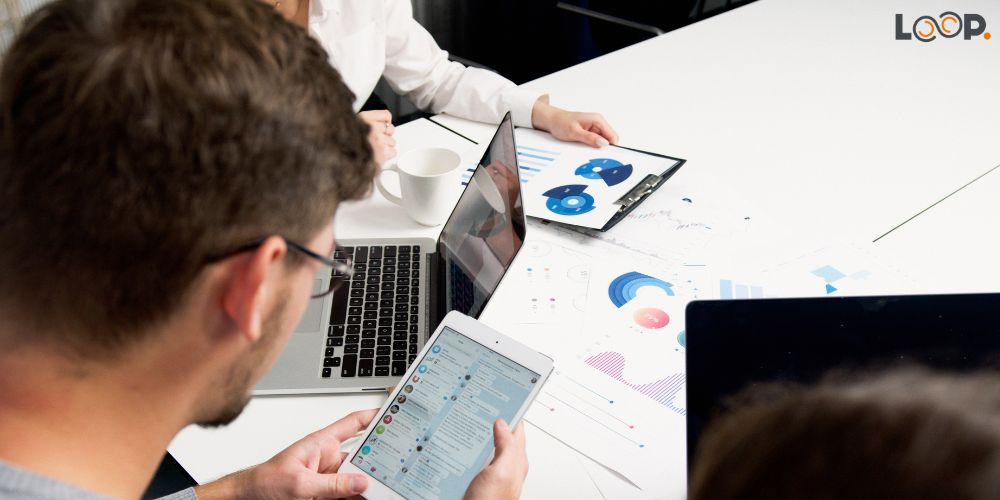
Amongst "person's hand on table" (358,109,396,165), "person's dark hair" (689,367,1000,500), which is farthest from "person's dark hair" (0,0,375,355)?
"person's hand on table" (358,109,396,165)

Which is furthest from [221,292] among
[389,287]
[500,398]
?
[389,287]

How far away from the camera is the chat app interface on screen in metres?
0.82

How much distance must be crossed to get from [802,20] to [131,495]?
6.15 ft

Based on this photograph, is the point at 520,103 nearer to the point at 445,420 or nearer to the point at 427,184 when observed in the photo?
the point at 427,184

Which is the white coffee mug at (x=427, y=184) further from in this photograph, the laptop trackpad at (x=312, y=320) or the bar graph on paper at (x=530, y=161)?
the laptop trackpad at (x=312, y=320)

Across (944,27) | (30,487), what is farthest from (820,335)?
(944,27)

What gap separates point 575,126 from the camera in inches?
57.0

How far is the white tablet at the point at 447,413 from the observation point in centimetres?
82

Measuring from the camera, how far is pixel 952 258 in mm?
1146

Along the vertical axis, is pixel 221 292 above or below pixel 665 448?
above

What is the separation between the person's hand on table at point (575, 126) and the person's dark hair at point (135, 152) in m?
0.88

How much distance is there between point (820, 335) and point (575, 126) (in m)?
0.85

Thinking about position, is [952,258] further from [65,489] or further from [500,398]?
[65,489]

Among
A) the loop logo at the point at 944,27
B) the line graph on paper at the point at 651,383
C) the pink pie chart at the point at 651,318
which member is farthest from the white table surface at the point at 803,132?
the pink pie chart at the point at 651,318
